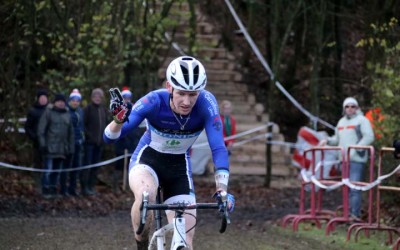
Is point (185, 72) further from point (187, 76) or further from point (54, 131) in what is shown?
point (54, 131)

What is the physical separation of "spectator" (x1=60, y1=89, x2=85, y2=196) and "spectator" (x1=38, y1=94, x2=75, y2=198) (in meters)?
0.27

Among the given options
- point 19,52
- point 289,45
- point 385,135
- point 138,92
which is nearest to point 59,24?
point 19,52

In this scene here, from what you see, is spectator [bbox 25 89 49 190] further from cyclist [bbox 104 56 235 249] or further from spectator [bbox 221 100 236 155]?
cyclist [bbox 104 56 235 249]

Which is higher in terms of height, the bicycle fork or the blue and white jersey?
the blue and white jersey

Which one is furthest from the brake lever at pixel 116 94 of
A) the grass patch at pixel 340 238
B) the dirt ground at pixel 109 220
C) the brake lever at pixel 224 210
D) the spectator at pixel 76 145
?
the spectator at pixel 76 145

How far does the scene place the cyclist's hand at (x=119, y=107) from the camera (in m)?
8.21

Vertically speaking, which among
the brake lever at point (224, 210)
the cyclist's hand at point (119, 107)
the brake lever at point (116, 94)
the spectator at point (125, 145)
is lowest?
the spectator at point (125, 145)

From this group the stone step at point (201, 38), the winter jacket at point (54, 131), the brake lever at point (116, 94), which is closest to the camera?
the brake lever at point (116, 94)

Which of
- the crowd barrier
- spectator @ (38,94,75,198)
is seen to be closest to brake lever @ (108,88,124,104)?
the crowd barrier

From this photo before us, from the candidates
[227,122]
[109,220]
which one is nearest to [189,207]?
[109,220]

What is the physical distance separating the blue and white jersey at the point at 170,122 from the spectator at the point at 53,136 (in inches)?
338

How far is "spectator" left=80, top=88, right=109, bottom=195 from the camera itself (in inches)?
739

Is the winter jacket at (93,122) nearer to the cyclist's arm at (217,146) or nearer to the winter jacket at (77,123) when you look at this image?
the winter jacket at (77,123)

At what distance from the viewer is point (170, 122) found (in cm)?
915
